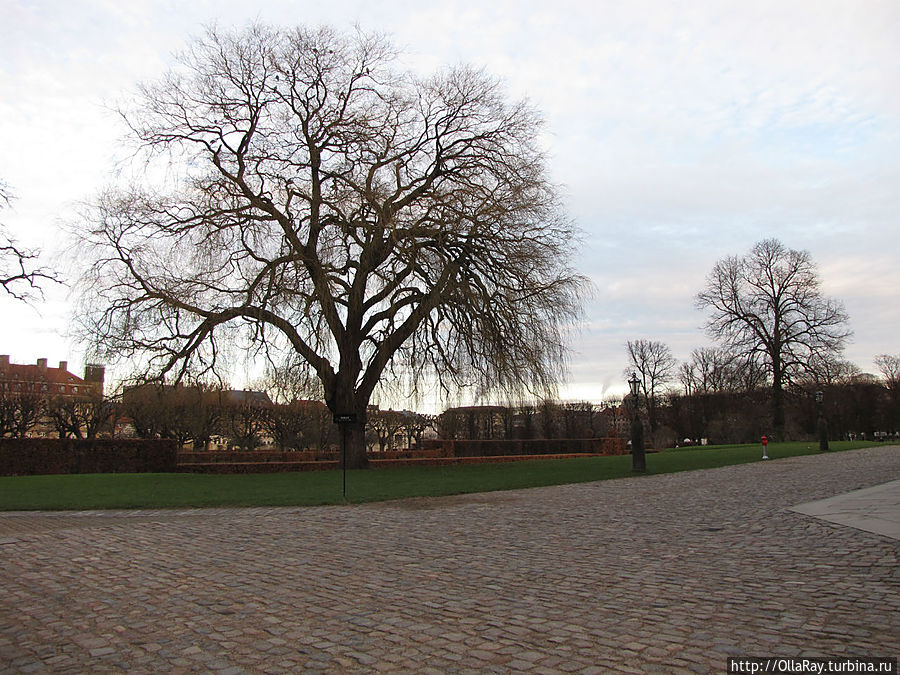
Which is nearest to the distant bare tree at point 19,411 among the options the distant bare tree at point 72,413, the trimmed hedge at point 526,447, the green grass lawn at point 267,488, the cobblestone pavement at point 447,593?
the distant bare tree at point 72,413

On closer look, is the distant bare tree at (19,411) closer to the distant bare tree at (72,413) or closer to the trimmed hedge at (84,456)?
the distant bare tree at (72,413)

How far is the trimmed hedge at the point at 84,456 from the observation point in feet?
86.0

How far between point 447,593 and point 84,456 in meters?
26.0

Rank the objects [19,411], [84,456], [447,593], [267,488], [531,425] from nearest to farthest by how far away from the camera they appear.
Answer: [447,593], [267,488], [84,456], [19,411], [531,425]

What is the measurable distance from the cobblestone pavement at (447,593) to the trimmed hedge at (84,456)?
17313mm

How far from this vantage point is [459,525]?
10406 mm

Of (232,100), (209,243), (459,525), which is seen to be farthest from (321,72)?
(459,525)

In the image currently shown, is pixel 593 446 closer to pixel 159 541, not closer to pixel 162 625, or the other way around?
pixel 159 541

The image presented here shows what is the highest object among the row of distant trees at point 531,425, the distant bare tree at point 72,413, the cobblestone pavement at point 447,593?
the distant bare tree at point 72,413

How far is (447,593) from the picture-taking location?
6.04 meters

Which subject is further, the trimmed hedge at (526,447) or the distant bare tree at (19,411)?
the distant bare tree at (19,411)

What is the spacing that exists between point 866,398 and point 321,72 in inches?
2093

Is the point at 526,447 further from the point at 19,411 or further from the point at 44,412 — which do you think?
the point at 19,411

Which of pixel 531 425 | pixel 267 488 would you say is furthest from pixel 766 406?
pixel 267 488
